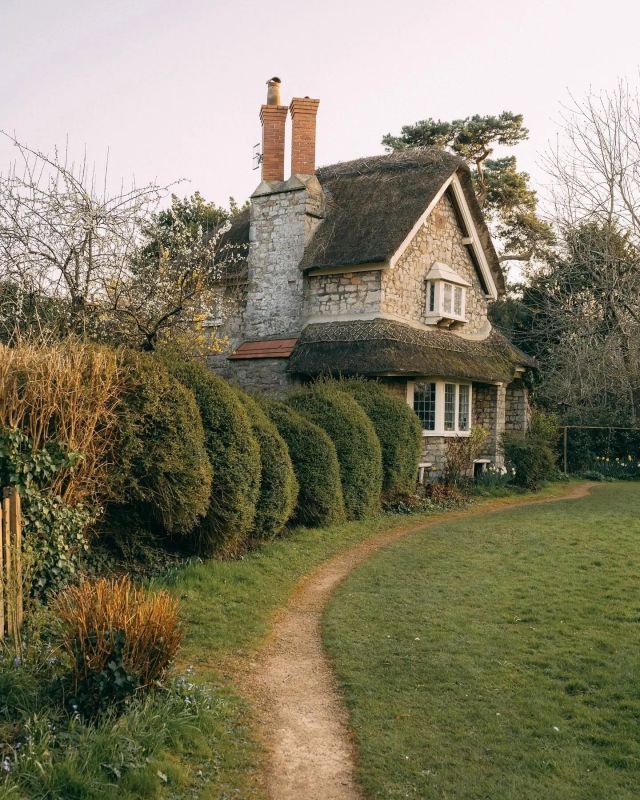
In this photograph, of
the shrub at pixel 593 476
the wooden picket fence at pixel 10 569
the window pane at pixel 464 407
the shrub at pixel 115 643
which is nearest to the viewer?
the shrub at pixel 115 643

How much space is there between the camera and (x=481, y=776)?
184 inches

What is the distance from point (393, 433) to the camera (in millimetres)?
15039

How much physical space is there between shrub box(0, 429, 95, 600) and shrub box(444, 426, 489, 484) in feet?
39.7

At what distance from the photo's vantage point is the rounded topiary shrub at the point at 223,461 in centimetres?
961

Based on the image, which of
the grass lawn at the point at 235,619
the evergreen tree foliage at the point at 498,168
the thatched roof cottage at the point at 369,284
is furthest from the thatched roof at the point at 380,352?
the evergreen tree foliage at the point at 498,168

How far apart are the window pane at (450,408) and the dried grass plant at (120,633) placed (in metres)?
14.8

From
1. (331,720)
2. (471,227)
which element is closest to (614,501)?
(471,227)

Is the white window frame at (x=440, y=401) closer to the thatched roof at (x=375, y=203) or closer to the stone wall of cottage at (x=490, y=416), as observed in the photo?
the stone wall of cottage at (x=490, y=416)

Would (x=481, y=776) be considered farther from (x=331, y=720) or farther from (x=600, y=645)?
(x=600, y=645)

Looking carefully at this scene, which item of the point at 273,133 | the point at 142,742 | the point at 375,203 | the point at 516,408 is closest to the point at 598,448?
the point at 516,408

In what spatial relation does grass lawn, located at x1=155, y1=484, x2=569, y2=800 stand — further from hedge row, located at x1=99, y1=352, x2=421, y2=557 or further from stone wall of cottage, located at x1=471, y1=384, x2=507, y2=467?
stone wall of cottage, located at x1=471, y1=384, x2=507, y2=467

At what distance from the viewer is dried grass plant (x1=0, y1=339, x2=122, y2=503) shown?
714 centimetres

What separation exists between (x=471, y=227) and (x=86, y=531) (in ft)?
54.8

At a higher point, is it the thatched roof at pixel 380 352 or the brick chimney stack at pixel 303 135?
the brick chimney stack at pixel 303 135
